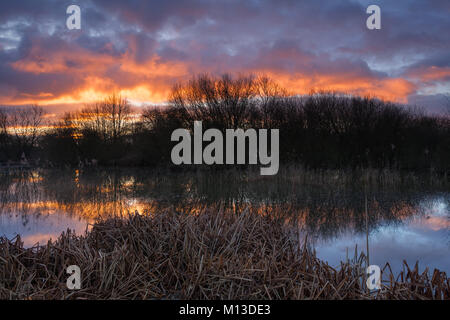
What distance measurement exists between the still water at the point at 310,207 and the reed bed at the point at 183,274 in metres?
1.97

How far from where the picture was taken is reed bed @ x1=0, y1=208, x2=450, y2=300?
3.08m

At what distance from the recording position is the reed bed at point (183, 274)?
3078 millimetres

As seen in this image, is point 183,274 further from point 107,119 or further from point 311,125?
point 107,119

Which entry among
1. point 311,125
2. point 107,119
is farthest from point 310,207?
point 107,119

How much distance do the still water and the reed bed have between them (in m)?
1.97

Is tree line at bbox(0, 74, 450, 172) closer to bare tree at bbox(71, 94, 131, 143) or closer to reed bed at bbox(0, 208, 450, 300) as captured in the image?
bare tree at bbox(71, 94, 131, 143)

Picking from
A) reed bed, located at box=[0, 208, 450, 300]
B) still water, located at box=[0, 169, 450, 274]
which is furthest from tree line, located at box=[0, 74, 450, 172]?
reed bed, located at box=[0, 208, 450, 300]

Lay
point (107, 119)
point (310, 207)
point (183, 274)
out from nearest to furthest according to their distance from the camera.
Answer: point (183, 274) < point (310, 207) < point (107, 119)

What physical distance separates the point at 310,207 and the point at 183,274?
761 centimetres

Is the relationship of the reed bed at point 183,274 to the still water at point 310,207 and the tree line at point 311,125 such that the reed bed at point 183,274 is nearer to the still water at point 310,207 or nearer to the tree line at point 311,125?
the still water at point 310,207

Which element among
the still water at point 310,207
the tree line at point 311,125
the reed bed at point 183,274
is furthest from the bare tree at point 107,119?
the reed bed at point 183,274

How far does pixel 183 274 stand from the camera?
3381 millimetres
